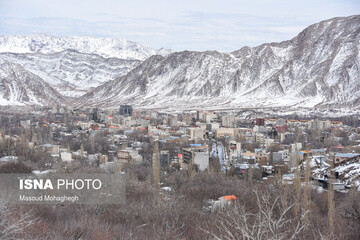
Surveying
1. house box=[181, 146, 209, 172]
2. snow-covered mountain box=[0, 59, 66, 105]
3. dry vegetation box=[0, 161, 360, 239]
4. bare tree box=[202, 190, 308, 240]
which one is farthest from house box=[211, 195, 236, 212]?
snow-covered mountain box=[0, 59, 66, 105]

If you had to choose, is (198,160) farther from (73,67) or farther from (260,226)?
(73,67)

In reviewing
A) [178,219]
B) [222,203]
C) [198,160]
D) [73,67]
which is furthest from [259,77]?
[73,67]

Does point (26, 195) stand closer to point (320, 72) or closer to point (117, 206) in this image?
point (117, 206)

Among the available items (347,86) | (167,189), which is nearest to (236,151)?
(167,189)

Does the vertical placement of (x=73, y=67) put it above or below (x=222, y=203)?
above

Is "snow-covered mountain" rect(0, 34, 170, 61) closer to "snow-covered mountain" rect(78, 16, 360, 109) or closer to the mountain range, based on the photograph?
"snow-covered mountain" rect(78, 16, 360, 109)

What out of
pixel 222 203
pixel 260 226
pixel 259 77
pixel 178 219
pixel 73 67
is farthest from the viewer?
pixel 73 67

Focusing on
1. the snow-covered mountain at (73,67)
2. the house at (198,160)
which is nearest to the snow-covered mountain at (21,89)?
the snow-covered mountain at (73,67)
